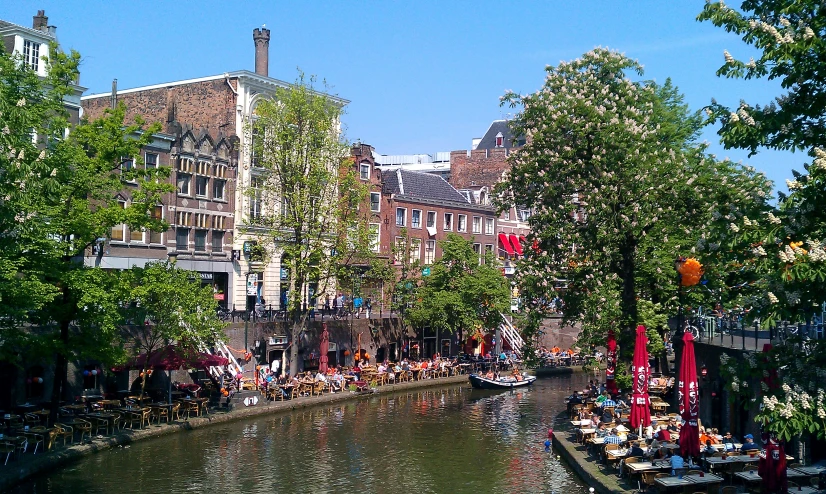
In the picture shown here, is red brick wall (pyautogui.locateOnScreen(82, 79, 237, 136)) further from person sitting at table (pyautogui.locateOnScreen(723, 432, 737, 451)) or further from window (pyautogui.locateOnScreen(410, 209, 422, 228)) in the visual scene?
person sitting at table (pyautogui.locateOnScreen(723, 432, 737, 451))

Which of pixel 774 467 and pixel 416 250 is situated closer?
pixel 774 467

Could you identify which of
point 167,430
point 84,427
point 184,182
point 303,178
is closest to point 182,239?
point 184,182

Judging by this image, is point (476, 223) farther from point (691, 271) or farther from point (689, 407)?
point (689, 407)

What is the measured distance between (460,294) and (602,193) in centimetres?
3011

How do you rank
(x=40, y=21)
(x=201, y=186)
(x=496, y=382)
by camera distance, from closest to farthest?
(x=40, y=21) < (x=496, y=382) < (x=201, y=186)

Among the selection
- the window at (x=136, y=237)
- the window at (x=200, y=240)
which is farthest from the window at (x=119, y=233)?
the window at (x=200, y=240)

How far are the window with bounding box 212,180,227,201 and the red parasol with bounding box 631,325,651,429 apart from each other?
34.6 meters

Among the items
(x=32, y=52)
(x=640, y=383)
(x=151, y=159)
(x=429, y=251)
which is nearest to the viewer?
(x=640, y=383)

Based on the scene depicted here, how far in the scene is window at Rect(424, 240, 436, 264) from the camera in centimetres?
7362

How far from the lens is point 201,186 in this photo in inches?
2153

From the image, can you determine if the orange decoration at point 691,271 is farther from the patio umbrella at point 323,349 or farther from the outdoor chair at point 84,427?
the patio umbrella at point 323,349

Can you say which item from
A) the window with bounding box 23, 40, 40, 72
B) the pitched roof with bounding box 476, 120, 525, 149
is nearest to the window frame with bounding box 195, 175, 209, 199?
the window with bounding box 23, 40, 40, 72

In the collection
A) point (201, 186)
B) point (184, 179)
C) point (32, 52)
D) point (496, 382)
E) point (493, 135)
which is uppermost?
point (493, 135)

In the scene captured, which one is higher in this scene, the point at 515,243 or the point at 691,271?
the point at 515,243
